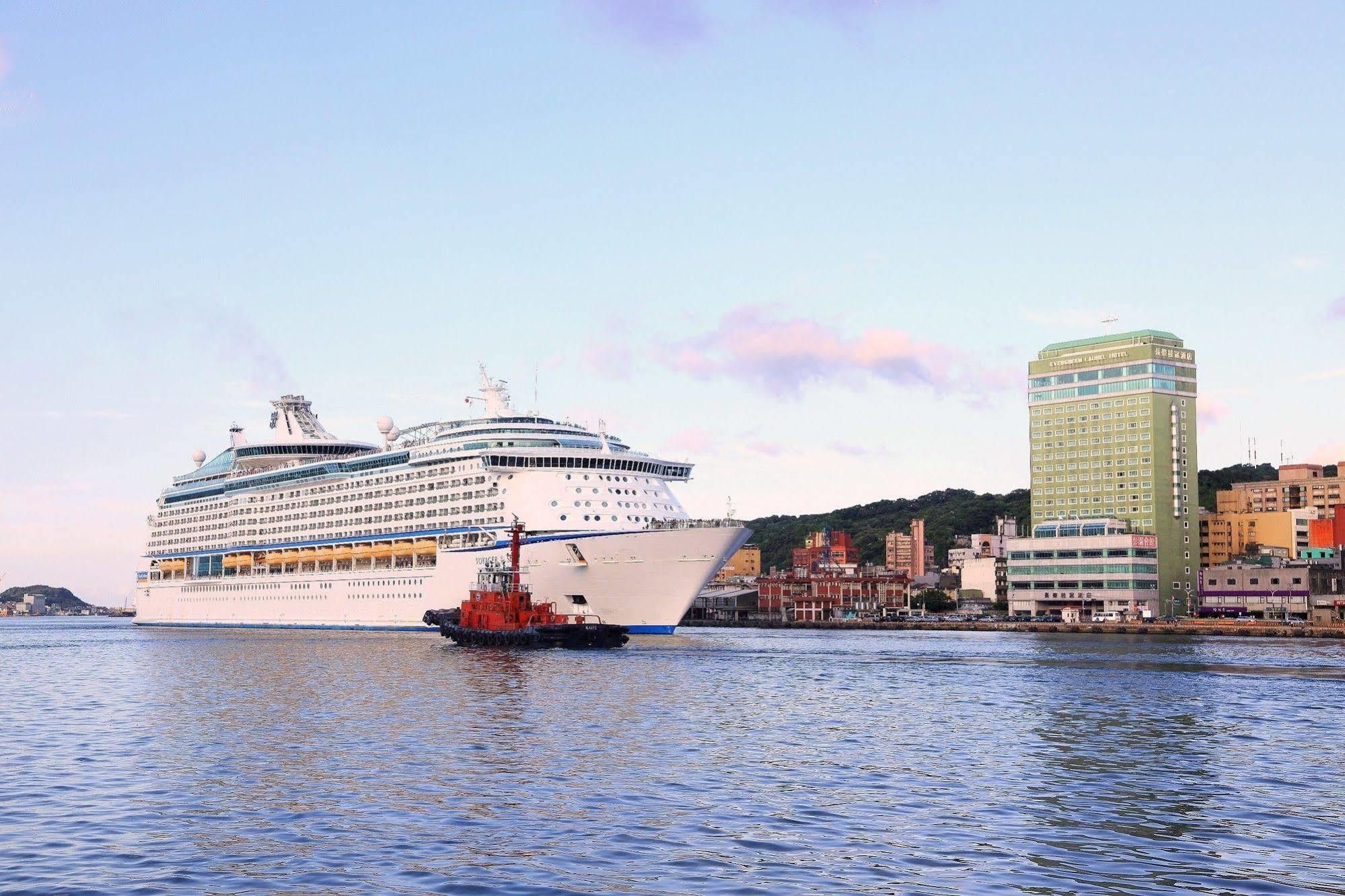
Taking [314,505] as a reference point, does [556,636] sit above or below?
below

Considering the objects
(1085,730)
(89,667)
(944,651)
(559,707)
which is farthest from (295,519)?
(1085,730)

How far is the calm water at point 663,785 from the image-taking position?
77.7 ft

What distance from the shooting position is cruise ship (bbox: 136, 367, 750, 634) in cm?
9675

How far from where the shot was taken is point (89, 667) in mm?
81625

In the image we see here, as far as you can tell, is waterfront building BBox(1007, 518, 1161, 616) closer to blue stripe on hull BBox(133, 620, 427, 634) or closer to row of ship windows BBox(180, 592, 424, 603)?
row of ship windows BBox(180, 592, 424, 603)

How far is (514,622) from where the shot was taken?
9275 cm

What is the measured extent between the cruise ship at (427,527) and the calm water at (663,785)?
28949 mm

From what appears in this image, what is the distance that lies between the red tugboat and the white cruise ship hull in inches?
67.7

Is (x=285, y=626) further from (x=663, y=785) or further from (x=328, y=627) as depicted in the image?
(x=663, y=785)

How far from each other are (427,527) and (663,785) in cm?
8290

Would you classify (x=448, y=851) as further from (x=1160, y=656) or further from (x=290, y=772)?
(x=1160, y=656)

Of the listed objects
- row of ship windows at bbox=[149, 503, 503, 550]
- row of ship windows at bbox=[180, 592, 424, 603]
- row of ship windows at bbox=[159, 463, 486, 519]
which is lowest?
row of ship windows at bbox=[180, 592, 424, 603]

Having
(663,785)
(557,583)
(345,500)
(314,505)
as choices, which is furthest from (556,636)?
(663,785)

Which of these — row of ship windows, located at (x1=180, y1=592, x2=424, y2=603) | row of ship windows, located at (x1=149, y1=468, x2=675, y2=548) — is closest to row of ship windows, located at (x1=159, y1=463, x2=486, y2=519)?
row of ship windows, located at (x1=149, y1=468, x2=675, y2=548)
